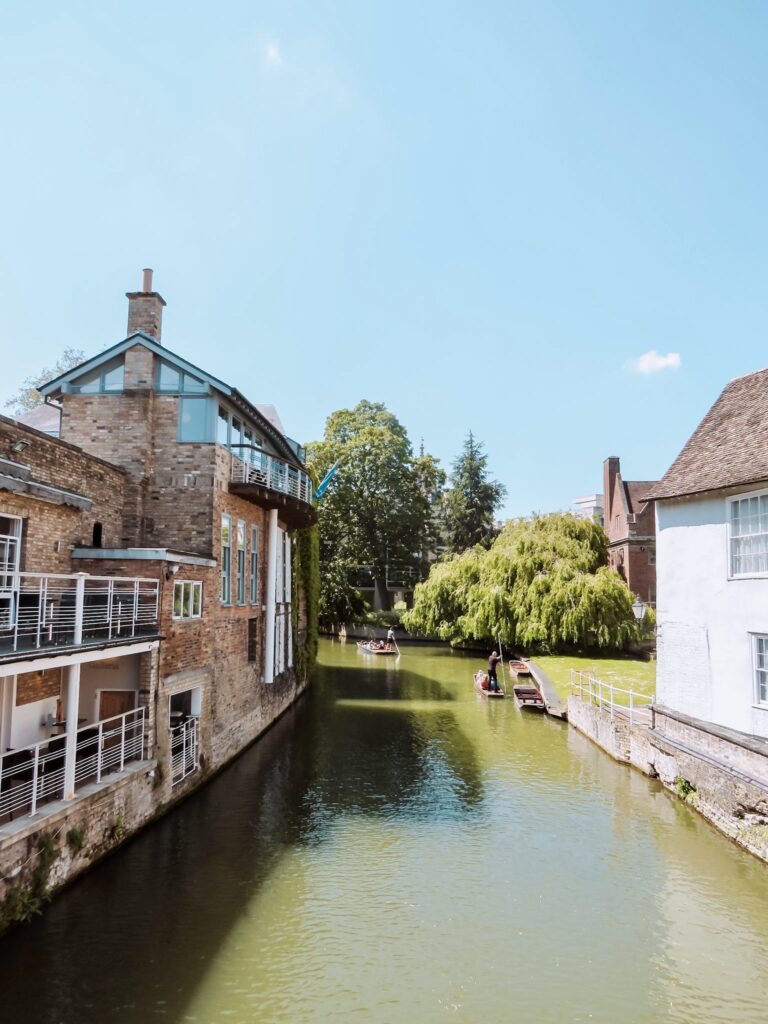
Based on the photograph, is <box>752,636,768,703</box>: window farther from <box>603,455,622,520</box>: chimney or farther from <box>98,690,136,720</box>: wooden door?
<box>603,455,622,520</box>: chimney

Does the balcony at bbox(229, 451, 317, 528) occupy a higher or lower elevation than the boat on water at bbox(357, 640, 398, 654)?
higher

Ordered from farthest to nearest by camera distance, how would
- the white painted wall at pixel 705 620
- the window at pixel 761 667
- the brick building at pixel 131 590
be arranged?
the white painted wall at pixel 705 620
the window at pixel 761 667
the brick building at pixel 131 590

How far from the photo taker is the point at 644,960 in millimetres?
8414

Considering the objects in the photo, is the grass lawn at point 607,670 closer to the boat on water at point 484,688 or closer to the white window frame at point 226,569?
the boat on water at point 484,688

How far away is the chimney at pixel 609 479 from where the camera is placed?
147ft

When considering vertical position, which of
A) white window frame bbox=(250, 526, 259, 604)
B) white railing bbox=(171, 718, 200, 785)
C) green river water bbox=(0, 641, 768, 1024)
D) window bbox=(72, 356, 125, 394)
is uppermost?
window bbox=(72, 356, 125, 394)

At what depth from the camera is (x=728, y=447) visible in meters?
15.4

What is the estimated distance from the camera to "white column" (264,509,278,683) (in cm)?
1995

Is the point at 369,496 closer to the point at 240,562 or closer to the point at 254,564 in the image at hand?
the point at 254,564

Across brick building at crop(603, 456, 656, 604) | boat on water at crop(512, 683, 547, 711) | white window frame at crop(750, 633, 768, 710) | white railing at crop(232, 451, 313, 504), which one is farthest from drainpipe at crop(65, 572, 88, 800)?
brick building at crop(603, 456, 656, 604)

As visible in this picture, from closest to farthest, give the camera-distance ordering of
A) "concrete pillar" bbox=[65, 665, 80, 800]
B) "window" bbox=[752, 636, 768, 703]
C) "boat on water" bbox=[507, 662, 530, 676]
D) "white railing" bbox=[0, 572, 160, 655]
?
1. "concrete pillar" bbox=[65, 665, 80, 800]
2. "white railing" bbox=[0, 572, 160, 655]
3. "window" bbox=[752, 636, 768, 703]
4. "boat on water" bbox=[507, 662, 530, 676]

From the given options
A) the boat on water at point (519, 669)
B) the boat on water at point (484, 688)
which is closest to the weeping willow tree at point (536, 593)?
the boat on water at point (519, 669)

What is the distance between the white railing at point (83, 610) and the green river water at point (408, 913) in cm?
365

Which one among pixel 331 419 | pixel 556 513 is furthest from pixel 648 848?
pixel 331 419
